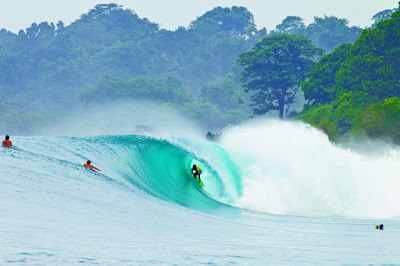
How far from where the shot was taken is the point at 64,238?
56.7ft

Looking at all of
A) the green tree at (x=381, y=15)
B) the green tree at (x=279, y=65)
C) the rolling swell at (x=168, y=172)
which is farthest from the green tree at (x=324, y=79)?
the green tree at (x=381, y=15)

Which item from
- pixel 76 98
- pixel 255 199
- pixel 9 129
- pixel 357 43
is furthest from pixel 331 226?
pixel 76 98

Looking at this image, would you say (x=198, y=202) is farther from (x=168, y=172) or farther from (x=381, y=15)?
(x=381, y=15)

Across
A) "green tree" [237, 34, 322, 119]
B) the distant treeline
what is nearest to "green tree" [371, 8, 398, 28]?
the distant treeline

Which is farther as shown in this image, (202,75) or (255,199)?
(202,75)

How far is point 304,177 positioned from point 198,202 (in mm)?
8210

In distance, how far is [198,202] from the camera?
95.5ft

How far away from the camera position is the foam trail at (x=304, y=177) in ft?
111

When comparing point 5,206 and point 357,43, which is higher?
point 357,43

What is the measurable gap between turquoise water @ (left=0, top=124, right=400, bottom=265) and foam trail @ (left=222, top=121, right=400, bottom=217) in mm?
57

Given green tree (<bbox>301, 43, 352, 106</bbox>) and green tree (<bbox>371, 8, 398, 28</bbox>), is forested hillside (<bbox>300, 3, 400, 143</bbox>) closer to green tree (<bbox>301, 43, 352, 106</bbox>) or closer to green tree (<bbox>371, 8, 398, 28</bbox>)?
green tree (<bbox>301, 43, 352, 106</bbox>)

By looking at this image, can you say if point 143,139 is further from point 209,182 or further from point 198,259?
point 198,259

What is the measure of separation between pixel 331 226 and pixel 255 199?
7.02m

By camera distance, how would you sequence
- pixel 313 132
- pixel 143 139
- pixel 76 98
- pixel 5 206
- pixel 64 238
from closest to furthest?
pixel 64 238 < pixel 5 206 < pixel 143 139 < pixel 313 132 < pixel 76 98
